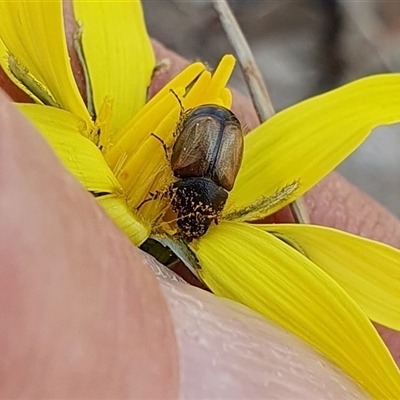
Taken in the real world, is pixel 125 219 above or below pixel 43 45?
below

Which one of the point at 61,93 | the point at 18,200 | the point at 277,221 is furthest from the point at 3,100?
the point at 277,221

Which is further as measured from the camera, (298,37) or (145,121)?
(298,37)

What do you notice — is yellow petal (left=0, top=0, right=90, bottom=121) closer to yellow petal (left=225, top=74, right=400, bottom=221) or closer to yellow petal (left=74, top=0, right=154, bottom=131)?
yellow petal (left=74, top=0, right=154, bottom=131)

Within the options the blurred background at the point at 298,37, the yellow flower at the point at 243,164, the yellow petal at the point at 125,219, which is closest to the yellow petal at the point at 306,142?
the yellow flower at the point at 243,164

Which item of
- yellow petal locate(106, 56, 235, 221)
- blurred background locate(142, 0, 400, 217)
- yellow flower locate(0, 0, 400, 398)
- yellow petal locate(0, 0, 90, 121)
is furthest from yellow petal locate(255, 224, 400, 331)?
blurred background locate(142, 0, 400, 217)

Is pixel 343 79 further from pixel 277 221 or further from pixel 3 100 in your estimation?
pixel 3 100

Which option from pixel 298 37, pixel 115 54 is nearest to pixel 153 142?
pixel 115 54

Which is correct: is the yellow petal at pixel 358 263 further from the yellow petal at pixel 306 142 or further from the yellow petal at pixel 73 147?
the yellow petal at pixel 73 147

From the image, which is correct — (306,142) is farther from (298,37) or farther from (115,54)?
(298,37)
